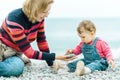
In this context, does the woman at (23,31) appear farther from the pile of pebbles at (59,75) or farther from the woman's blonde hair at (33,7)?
the pile of pebbles at (59,75)

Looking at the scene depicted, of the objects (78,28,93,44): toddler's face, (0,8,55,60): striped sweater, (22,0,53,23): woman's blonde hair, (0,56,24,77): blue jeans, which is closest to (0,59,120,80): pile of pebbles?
(0,56,24,77): blue jeans

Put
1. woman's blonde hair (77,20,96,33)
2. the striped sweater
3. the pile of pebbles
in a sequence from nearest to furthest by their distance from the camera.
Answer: the pile of pebbles → the striped sweater → woman's blonde hair (77,20,96,33)

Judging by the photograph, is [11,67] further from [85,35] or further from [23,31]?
[85,35]

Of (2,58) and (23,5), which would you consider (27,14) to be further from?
(2,58)

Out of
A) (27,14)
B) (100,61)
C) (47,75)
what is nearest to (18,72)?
(47,75)

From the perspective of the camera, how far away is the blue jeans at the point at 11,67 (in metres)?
4.15

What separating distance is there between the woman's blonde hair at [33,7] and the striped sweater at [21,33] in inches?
3.0

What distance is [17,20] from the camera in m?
4.14

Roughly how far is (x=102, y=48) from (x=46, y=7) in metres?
0.79

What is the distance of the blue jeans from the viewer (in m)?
4.15

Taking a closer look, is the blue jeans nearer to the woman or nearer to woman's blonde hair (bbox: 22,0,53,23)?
the woman

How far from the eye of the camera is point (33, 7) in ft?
13.4

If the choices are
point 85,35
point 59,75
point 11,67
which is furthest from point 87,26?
point 11,67

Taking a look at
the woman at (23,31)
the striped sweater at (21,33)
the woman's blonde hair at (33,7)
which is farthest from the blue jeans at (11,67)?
the woman's blonde hair at (33,7)
